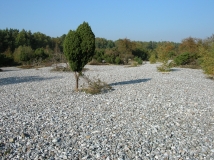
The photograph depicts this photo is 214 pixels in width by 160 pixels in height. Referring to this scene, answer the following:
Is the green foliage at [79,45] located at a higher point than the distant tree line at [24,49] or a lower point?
lower

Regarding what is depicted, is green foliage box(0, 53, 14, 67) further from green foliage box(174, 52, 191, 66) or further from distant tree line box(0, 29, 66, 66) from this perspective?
green foliage box(174, 52, 191, 66)

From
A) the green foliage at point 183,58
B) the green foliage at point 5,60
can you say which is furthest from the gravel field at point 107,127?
the green foliage at point 5,60

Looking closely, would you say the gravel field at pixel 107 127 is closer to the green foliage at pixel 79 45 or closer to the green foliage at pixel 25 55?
the green foliage at pixel 79 45

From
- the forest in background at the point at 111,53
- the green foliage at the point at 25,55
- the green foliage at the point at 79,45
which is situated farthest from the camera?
the green foliage at the point at 25,55

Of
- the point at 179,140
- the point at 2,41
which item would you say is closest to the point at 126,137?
the point at 179,140

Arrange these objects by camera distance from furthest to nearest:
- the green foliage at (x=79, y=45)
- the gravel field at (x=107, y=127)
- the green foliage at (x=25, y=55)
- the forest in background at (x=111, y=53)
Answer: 1. the green foliage at (x=25, y=55)
2. the forest in background at (x=111, y=53)
3. the green foliage at (x=79, y=45)
4. the gravel field at (x=107, y=127)

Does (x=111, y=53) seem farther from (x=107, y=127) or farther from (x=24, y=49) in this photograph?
(x=107, y=127)

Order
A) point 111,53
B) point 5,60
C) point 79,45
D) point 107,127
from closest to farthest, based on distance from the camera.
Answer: point 107,127, point 79,45, point 5,60, point 111,53

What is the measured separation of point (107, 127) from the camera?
18.2ft

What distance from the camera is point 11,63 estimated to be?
3400 cm

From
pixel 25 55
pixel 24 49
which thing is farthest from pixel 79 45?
pixel 24 49

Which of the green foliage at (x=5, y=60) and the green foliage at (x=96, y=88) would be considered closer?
the green foliage at (x=96, y=88)

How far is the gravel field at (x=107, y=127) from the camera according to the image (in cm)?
417

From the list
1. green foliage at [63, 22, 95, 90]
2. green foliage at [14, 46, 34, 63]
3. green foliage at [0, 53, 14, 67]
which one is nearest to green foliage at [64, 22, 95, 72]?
green foliage at [63, 22, 95, 90]
